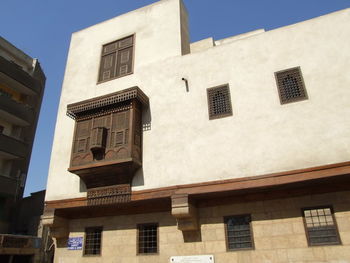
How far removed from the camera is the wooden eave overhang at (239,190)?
24.5 feet

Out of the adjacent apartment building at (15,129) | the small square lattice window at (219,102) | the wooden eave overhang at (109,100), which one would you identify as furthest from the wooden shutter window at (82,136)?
the adjacent apartment building at (15,129)

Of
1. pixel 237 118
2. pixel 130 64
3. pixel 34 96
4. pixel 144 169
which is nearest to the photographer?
pixel 237 118

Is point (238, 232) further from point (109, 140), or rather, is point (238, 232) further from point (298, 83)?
point (109, 140)

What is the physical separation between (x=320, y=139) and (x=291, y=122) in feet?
2.89

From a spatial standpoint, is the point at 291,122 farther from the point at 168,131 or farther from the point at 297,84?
the point at 168,131

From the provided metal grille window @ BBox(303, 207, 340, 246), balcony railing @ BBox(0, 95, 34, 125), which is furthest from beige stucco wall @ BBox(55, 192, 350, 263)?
balcony railing @ BBox(0, 95, 34, 125)

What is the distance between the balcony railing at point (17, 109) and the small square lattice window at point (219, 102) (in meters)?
17.7

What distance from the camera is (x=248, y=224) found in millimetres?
8359

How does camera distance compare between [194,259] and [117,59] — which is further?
[117,59]

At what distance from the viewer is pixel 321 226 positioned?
24.9 feet

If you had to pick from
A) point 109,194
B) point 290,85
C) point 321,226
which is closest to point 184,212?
point 109,194

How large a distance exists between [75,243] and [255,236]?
626 cm

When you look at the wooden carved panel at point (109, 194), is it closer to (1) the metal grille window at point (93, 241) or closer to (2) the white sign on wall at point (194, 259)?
(1) the metal grille window at point (93, 241)

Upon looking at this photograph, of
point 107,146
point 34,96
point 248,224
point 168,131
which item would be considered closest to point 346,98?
point 248,224
